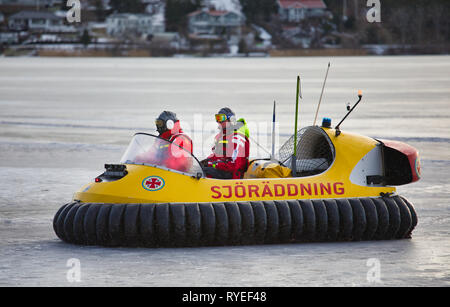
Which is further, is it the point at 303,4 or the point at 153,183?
the point at 303,4

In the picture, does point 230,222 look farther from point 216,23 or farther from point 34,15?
point 34,15

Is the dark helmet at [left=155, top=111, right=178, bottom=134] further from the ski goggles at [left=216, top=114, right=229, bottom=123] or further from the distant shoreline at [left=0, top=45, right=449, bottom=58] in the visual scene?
the distant shoreline at [left=0, top=45, right=449, bottom=58]

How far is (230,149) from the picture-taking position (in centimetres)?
814

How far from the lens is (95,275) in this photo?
662 centimetres

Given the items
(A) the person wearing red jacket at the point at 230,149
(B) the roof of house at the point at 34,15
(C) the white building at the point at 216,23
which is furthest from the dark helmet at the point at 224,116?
(B) the roof of house at the point at 34,15

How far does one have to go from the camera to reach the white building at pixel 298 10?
5640 inches

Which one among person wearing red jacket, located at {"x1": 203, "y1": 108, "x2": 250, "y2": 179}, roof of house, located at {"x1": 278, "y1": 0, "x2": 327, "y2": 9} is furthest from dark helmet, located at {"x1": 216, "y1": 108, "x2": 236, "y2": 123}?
roof of house, located at {"x1": 278, "y1": 0, "x2": 327, "y2": 9}

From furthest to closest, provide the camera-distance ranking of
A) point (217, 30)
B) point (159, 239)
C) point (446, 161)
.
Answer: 1. point (217, 30)
2. point (446, 161)
3. point (159, 239)

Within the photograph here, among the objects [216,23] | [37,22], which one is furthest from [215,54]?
[37,22]

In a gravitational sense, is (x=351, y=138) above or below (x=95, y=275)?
above

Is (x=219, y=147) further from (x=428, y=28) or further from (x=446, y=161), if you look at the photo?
(x=428, y=28)

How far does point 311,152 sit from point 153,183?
1.80 meters

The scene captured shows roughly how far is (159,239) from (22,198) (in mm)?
3239
